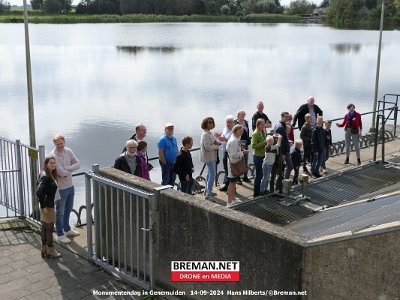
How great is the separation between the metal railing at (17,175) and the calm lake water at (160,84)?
6.23m

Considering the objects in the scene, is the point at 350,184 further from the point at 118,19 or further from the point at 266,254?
the point at 118,19

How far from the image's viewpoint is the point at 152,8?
99000 mm

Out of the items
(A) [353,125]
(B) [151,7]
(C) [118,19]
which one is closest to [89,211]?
(A) [353,125]

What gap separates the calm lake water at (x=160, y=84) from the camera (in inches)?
957

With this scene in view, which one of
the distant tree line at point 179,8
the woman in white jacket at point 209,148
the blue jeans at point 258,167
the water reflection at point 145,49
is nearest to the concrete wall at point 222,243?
the woman in white jacket at point 209,148

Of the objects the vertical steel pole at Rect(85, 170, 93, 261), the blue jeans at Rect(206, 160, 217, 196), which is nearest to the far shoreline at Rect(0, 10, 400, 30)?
the blue jeans at Rect(206, 160, 217, 196)

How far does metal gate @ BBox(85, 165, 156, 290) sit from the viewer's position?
262 inches

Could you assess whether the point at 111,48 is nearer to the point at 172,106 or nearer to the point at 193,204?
the point at 172,106

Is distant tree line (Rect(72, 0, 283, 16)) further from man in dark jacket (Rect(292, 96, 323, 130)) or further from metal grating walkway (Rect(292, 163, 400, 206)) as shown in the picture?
metal grating walkway (Rect(292, 163, 400, 206))

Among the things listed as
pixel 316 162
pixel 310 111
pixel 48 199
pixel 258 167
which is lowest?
pixel 316 162

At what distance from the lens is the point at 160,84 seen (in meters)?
37.2

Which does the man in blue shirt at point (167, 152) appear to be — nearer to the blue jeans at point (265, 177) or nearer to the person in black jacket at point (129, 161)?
the person in black jacket at point (129, 161)

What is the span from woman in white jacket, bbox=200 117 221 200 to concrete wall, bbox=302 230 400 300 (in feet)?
17.9

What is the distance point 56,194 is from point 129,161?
3.77 feet
